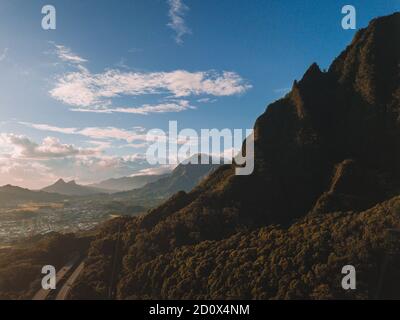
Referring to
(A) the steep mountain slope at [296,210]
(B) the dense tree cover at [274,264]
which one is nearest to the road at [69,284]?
(B) the dense tree cover at [274,264]

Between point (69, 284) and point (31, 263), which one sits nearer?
point (69, 284)

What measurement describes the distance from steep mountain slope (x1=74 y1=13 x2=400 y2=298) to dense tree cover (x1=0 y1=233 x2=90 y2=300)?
34.5ft

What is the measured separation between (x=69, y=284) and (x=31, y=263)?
19.9 m

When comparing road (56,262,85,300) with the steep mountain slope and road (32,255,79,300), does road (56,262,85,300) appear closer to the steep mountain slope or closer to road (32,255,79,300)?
road (32,255,79,300)

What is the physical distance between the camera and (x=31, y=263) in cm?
10188

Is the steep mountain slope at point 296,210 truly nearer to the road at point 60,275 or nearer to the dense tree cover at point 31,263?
the road at point 60,275

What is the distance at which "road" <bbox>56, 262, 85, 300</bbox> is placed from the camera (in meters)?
82.9

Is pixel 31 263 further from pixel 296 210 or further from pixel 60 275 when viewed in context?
pixel 296 210

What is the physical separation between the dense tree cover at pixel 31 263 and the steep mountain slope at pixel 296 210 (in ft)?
34.5

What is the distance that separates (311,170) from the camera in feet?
324

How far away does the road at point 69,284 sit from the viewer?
272 feet

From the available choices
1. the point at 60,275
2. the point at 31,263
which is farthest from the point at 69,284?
the point at 31,263
